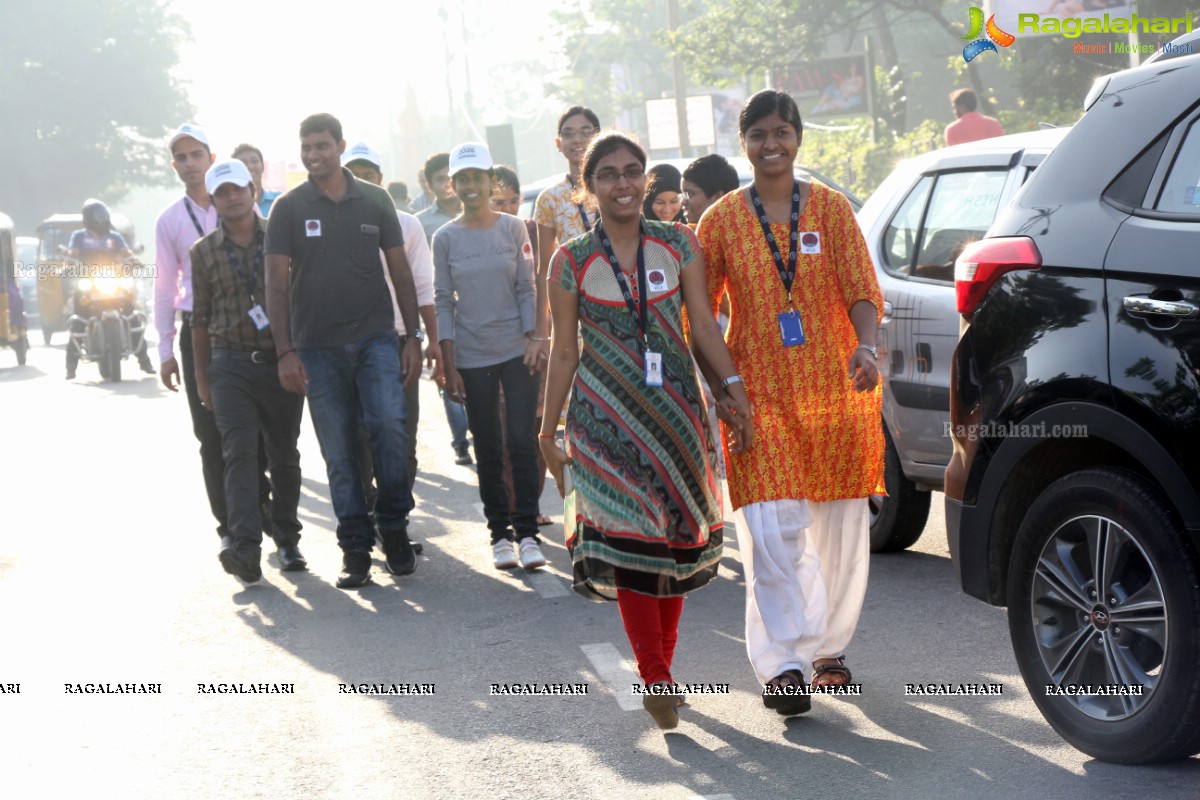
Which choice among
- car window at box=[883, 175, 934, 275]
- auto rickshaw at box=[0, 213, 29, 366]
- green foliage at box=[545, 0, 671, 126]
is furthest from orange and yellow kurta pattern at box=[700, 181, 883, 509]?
green foliage at box=[545, 0, 671, 126]

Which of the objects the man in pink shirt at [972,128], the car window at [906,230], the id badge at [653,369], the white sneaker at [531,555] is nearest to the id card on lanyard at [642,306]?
the id badge at [653,369]

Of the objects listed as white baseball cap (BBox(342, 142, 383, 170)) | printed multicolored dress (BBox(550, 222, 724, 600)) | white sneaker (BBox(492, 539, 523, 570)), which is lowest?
white sneaker (BBox(492, 539, 523, 570))

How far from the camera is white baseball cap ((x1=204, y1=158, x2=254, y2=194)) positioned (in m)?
7.82

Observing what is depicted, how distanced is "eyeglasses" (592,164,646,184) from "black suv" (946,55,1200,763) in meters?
1.08

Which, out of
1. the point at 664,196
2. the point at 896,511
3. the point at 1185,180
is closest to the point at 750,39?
the point at 664,196

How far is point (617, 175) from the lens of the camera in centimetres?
527

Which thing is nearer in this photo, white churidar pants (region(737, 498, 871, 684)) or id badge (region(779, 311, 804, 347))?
white churidar pants (region(737, 498, 871, 684))

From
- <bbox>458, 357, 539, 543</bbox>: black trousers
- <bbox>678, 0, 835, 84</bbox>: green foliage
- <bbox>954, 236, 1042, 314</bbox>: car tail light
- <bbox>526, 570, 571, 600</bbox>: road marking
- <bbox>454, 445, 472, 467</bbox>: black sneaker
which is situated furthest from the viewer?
<bbox>678, 0, 835, 84</bbox>: green foliage

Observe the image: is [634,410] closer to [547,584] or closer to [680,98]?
[547,584]

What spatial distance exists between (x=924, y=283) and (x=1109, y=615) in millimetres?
2802

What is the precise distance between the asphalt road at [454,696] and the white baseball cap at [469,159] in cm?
194

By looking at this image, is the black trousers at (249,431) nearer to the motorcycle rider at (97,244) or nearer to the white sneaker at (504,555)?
the white sneaker at (504,555)

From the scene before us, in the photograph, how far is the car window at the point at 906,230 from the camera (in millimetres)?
7234

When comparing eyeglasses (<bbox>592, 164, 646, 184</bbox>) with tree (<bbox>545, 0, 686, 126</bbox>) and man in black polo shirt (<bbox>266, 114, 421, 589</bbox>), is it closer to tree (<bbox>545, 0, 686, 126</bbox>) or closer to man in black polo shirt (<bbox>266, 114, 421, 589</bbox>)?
man in black polo shirt (<bbox>266, 114, 421, 589</bbox>)
